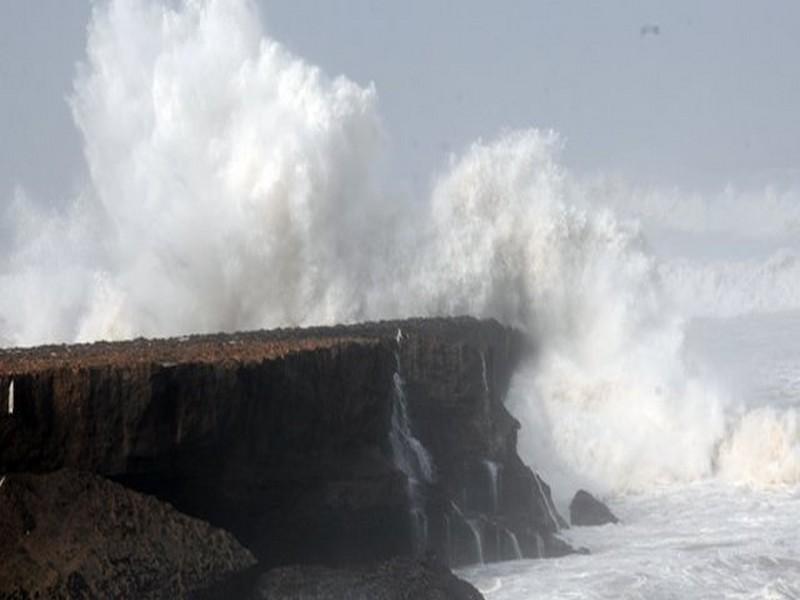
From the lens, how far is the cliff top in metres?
17.3

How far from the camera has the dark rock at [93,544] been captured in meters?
15.5

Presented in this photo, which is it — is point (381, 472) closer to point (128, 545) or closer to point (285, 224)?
point (128, 545)

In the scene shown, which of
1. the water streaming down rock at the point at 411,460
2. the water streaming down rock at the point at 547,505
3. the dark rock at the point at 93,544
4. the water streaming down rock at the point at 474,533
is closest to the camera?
the dark rock at the point at 93,544

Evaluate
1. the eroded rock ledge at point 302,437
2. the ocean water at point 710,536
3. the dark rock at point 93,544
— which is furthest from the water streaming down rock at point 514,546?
the dark rock at point 93,544

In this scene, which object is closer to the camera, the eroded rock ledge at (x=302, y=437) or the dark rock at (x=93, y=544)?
the dark rock at (x=93, y=544)

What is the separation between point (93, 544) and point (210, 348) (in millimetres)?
3925

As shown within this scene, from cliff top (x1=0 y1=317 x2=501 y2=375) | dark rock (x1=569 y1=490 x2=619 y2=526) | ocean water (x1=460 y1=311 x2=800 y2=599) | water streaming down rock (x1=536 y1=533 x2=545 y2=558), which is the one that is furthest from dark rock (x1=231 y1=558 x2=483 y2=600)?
dark rock (x1=569 y1=490 x2=619 y2=526)

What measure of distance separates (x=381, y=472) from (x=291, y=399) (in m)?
1.70

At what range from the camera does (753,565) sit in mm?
20547

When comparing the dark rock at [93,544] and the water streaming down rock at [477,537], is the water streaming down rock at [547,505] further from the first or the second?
the dark rock at [93,544]

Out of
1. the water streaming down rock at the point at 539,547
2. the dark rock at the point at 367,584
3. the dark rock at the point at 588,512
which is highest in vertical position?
the dark rock at the point at 588,512

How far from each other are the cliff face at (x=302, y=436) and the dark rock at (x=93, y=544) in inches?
10.0

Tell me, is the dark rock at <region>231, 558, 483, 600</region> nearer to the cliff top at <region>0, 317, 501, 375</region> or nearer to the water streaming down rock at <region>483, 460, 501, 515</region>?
the cliff top at <region>0, 317, 501, 375</region>

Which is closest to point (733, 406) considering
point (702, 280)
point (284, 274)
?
point (284, 274)
